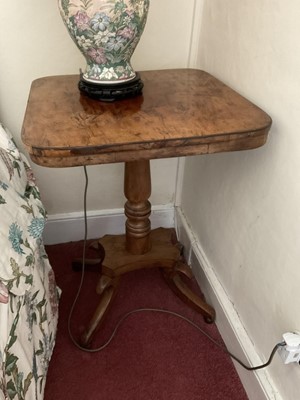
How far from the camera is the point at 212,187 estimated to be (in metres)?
1.13

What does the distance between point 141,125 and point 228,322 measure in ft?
2.10

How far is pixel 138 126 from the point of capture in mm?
696

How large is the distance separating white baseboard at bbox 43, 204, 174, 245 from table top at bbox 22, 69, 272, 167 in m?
0.62

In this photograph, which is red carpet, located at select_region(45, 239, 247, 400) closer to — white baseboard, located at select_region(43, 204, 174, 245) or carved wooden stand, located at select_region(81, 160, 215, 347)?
carved wooden stand, located at select_region(81, 160, 215, 347)

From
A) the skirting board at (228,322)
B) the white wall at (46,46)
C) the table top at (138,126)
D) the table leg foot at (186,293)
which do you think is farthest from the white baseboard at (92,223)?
the table top at (138,126)

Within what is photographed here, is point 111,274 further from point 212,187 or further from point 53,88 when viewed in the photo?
point 53,88

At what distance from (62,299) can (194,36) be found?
93 cm

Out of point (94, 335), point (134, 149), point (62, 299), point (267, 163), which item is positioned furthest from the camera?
point (62, 299)

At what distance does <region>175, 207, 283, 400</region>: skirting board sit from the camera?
88 centimetres

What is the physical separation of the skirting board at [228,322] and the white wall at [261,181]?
0.08 ft

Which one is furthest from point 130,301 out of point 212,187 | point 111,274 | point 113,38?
point 113,38

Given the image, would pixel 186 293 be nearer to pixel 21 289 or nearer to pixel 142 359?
pixel 142 359

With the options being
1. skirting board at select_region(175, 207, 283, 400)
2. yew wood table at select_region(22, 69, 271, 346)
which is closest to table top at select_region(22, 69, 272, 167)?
yew wood table at select_region(22, 69, 271, 346)

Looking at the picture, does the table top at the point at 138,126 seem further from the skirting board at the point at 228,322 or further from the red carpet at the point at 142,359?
the red carpet at the point at 142,359
